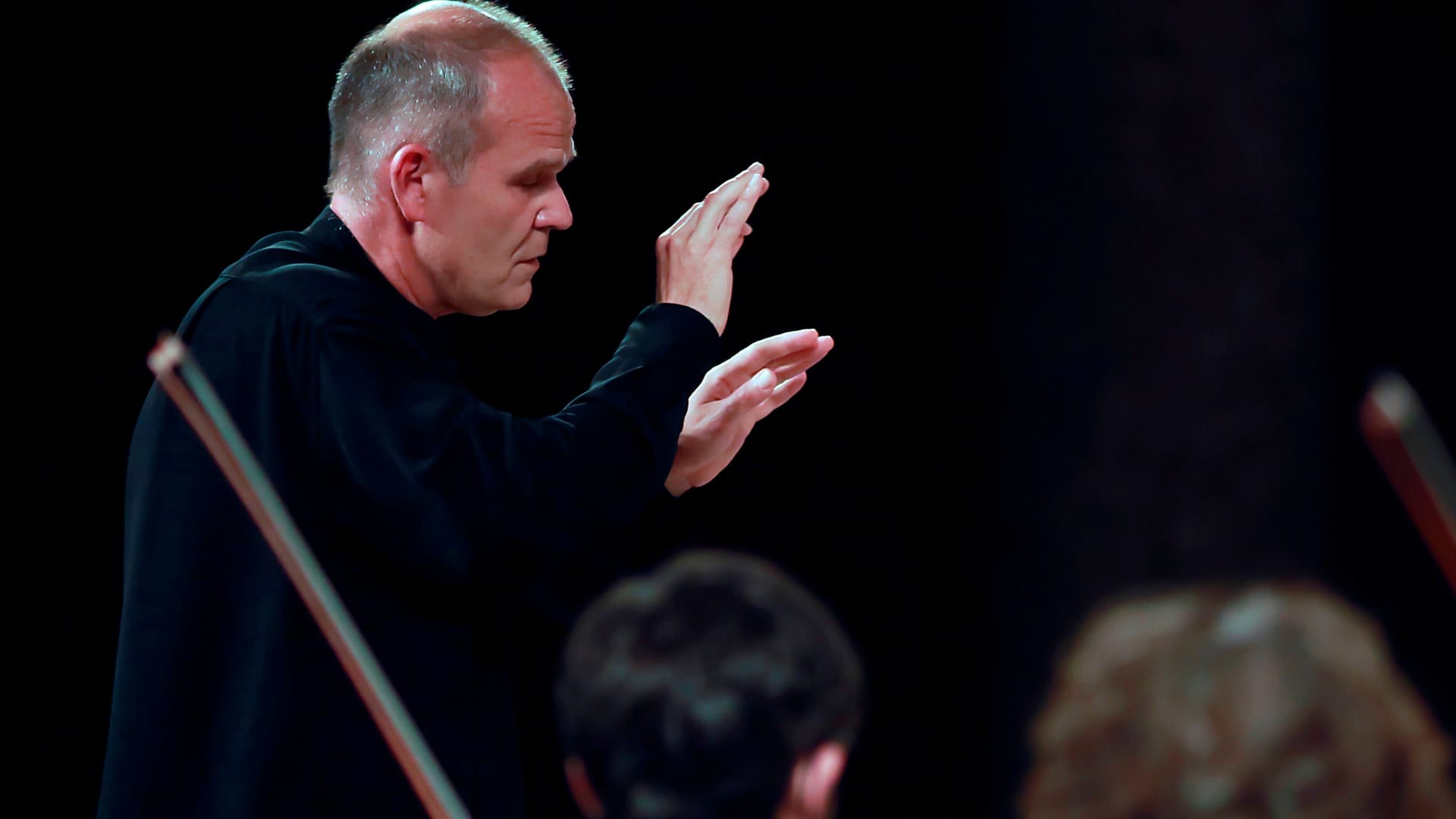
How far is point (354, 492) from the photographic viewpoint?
1.50 metres

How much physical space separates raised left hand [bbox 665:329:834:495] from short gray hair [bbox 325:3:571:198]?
35cm

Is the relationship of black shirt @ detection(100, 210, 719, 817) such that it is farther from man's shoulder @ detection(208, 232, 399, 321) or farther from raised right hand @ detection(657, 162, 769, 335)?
raised right hand @ detection(657, 162, 769, 335)

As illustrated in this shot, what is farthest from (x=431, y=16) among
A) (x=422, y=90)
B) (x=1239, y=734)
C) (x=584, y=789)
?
(x=1239, y=734)

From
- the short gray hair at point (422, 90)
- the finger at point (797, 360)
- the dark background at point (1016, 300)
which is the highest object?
the short gray hair at point (422, 90)

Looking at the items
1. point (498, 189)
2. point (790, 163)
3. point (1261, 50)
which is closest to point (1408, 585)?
point (1261, 50)

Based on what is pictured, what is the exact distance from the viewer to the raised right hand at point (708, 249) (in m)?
1.71

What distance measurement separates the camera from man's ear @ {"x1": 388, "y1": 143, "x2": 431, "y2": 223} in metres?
1.67

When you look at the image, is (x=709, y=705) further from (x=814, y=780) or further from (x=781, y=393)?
(x=781, y=393)

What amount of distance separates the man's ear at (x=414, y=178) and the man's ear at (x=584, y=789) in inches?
26.4

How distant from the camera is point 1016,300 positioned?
3307 mm

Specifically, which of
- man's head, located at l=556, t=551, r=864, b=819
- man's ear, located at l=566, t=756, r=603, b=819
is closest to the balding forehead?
man's head, located at l=556, t=551, r=864, b=819

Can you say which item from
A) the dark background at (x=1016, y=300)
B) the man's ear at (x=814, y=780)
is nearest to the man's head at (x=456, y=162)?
the man's ear at (x=814, y=780)

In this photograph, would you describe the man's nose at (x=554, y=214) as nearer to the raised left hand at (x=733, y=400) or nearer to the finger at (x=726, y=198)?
the finger at (x=726, y=198)

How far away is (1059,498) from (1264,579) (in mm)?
377
